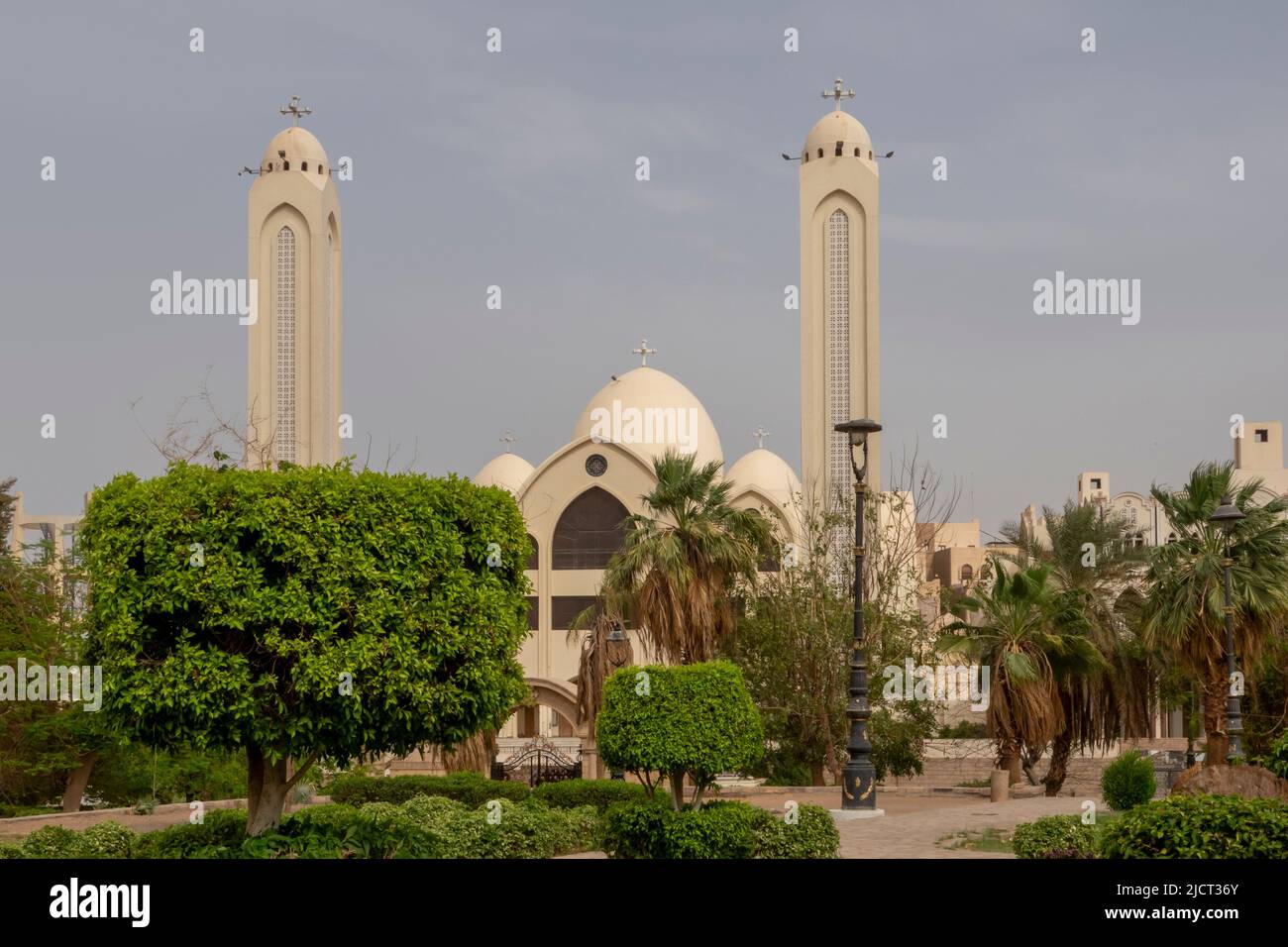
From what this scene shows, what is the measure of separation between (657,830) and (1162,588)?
454 inches

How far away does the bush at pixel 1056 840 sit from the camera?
599 inches

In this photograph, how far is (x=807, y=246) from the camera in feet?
167

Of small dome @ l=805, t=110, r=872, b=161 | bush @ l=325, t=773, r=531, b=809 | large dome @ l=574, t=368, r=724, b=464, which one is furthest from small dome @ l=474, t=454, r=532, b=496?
bush @ l=325, t=773, r=531, b=809

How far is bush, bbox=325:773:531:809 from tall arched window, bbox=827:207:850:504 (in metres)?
27.6

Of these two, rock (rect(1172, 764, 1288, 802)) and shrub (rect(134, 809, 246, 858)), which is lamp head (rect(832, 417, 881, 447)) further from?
shrub (rect(134, 809, 246, 858))

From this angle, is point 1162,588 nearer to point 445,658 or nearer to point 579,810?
point 579,810

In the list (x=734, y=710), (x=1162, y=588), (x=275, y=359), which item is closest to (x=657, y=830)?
(x=734, y=710)

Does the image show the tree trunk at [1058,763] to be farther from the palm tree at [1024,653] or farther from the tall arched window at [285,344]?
the tall arched window at [285,344]

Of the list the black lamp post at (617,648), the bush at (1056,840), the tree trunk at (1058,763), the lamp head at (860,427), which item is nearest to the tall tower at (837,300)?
the tree trunk at (1058,763)

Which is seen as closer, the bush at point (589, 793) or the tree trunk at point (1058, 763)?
the bush at point (589, 793)

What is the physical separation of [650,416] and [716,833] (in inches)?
1884

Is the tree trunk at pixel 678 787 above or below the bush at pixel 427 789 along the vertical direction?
above

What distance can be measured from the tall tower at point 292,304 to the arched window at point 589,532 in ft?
28.5

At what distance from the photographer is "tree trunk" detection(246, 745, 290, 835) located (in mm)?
16359
